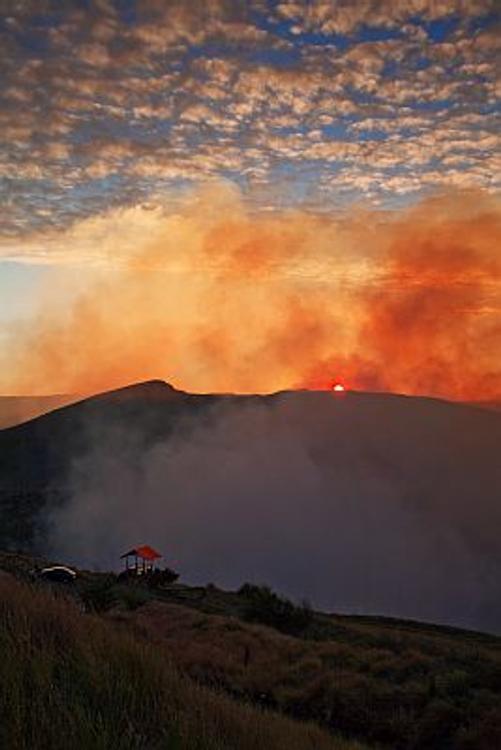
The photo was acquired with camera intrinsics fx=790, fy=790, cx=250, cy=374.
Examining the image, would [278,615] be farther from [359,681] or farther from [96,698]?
[96,698]

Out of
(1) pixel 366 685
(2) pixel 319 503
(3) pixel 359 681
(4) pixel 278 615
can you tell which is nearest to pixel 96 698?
(1) pixel 366 685

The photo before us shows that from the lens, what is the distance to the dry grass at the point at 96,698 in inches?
194

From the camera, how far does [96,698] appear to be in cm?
583

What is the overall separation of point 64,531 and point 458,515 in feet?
227

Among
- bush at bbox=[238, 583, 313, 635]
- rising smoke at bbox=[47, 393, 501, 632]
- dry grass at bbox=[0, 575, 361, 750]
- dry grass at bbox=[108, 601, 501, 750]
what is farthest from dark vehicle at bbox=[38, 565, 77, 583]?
rising smoke at bbox=[47, 393, 501, 632]

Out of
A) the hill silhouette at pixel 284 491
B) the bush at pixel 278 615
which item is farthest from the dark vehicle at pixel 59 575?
the hill silhouette at pixel 284 491

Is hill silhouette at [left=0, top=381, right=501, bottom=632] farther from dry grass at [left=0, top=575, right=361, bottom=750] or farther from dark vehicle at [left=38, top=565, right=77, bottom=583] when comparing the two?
dry grass at [left=0, top=575, right=361, bottom=750]

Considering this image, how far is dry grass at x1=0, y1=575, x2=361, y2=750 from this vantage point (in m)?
4.93

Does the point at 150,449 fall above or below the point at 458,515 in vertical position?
above

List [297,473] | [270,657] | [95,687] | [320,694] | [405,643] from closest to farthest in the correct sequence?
1. [95,687]
2. [320,694]
3. [270,657]
4. [405,643]
5. [297,473]

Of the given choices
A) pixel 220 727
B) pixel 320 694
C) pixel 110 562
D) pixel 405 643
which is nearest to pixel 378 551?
pixel 110 562

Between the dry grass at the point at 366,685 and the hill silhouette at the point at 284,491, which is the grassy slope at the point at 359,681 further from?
the hill silhouette at the point at 284,491

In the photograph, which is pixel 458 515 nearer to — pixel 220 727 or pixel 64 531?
pixel 64 531

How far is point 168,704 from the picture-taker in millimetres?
6098
